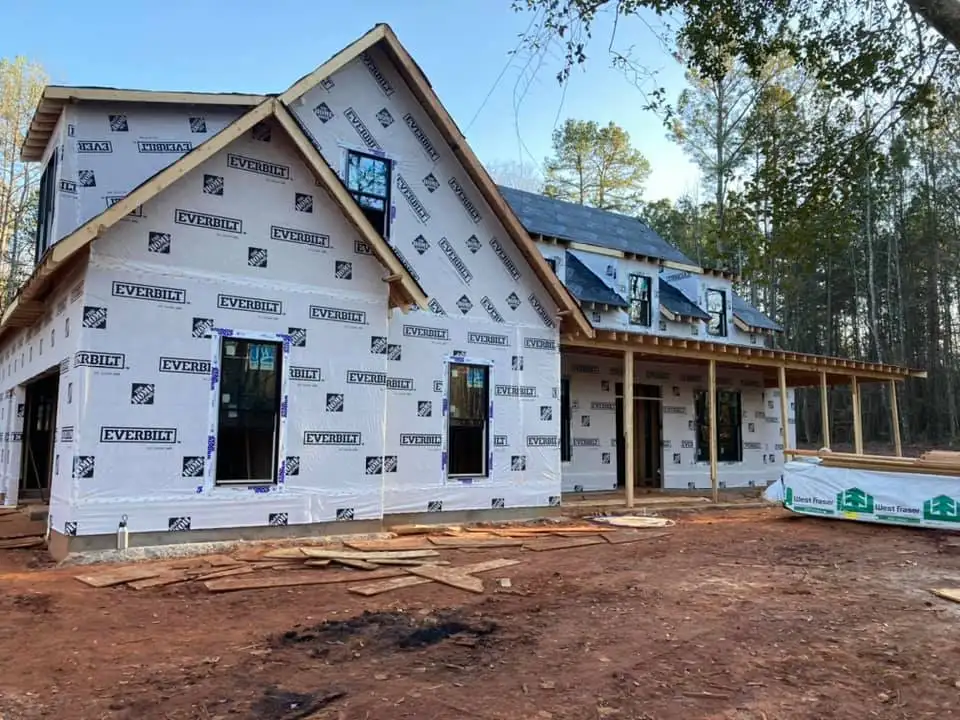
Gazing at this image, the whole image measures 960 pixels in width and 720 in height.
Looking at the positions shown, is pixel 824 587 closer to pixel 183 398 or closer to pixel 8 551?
pixel 183 398

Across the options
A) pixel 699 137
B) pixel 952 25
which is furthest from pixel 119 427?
pixel 699 137

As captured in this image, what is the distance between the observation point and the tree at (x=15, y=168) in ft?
79.9

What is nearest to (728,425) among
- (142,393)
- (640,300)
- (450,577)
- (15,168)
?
(640,300)

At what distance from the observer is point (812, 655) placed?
475 centimetres

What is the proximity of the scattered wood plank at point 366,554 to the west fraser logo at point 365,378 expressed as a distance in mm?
2393

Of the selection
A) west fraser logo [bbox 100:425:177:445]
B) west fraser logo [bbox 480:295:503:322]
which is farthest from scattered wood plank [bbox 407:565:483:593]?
west fraser logo [bbox 480:295:503:322]

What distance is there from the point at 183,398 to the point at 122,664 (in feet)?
14.3

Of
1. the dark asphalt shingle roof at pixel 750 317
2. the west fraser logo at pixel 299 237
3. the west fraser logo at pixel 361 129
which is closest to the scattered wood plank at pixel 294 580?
the west fraser logo at pixel 299 237

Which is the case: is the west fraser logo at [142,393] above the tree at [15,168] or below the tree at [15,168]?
below

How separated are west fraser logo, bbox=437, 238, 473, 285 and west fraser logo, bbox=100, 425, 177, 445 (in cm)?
524

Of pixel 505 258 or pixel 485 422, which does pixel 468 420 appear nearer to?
pixel 485 422

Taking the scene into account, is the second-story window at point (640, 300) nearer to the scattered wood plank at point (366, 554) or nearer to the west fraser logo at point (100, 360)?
the scattered wood plank at point (366, 554)

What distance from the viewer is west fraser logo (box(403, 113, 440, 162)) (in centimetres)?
1150

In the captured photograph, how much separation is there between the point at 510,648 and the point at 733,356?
458 inches
